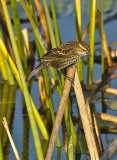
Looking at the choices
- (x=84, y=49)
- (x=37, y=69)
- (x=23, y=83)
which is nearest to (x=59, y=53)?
(x=84, y=49)

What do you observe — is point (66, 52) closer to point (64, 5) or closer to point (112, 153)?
point (112, 153)

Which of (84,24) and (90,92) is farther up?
(84,24)

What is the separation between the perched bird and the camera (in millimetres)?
4055

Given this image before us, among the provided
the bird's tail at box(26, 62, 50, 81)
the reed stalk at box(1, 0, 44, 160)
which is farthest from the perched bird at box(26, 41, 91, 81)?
the reed stalk at box(1, 0, 44, 160)

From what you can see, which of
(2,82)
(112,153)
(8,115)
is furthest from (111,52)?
(112,153)

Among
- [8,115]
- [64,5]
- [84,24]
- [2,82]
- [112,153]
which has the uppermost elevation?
[64,5]

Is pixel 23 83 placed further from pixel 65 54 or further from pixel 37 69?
pixel 65 54

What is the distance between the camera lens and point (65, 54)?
166 inches

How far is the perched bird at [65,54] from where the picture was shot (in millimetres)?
4055

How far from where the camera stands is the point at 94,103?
19.4 feet

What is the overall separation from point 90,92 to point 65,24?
3.37m

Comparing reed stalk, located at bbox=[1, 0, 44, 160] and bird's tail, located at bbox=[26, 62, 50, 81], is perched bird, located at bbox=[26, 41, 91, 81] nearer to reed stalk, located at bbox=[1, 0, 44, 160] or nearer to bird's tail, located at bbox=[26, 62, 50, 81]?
bird's tail, located at bbox=[26, 62, 50, 81]

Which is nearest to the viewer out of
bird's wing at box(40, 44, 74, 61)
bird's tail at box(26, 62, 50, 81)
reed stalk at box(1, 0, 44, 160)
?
reed stalk at box(1, 0, 44, 160)

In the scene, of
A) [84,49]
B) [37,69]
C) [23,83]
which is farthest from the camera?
[84,49]
